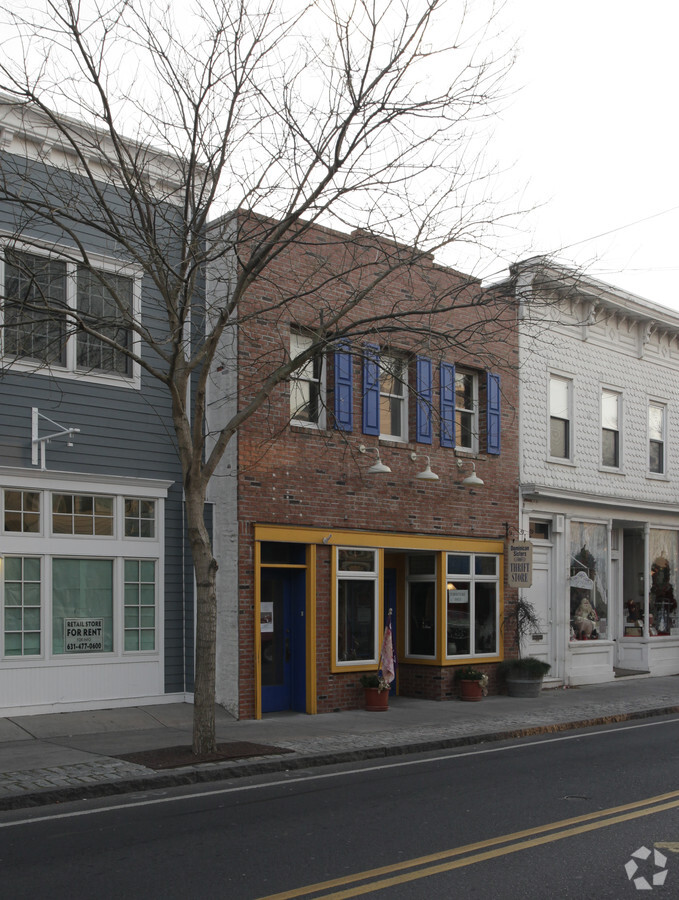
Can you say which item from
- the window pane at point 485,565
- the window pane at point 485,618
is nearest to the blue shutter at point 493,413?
the window pane at point 485,565

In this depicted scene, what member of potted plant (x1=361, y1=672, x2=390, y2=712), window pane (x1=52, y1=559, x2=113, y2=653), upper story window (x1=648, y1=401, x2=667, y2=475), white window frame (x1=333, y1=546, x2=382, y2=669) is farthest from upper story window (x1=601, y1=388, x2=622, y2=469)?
window pane (x1=52, y1=559, x2=113, y2=653)

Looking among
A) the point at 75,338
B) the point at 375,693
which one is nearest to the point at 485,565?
the point at 375,693

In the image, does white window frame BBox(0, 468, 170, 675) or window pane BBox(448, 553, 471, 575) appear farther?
window pane BBox(448, 553, 471, 575)

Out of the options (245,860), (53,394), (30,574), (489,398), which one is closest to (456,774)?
(245,860)

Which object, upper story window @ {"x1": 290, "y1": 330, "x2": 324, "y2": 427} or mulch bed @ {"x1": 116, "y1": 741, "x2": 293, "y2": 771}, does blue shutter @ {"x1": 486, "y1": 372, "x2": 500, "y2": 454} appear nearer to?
upper story window @ {"x1": 290, "y1": 330, "x2": 324, "y2": 427}

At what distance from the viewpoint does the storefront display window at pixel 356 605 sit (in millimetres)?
16562

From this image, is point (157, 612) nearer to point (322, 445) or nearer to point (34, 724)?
point (34, 724)

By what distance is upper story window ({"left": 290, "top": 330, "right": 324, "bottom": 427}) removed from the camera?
53.6 ft

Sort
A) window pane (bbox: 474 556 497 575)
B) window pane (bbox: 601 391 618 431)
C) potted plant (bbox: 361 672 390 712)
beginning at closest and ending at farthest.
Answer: potted plant (bbox: 361 672 390 712)
window pane (bbox: 474 556 497 575)
window pane (bbox: 601 391 618 431)

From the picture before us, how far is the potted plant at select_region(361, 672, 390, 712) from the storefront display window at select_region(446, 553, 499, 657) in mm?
2333

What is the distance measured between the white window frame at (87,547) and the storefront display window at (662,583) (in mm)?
13321

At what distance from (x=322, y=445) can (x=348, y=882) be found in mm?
10383

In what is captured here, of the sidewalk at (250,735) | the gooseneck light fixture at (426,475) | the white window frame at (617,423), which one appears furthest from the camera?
the white window frame at (617,423)

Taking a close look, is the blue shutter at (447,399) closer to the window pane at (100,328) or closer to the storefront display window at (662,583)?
the window pane at (100,328)
